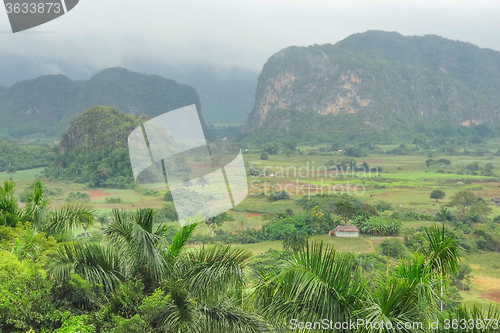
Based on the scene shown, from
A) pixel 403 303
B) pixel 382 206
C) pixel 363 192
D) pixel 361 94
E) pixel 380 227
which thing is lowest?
pixel 363 192

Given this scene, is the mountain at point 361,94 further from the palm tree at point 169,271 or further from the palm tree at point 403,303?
the palm tree at point 403,303

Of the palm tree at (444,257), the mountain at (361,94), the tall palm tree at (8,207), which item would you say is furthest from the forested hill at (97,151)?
the mountain at (361,94)

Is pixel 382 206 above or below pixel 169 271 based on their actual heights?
below

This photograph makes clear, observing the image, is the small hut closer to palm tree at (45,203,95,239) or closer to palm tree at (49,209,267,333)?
palm tree at (45,203,95,239)

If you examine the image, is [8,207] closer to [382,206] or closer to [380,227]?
[380,227]

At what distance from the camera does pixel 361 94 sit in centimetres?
8188

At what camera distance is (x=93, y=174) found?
33.5m

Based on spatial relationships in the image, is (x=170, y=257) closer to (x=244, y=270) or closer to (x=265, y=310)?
(x=244, y=270)

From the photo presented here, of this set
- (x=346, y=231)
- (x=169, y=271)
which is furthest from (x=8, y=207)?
(x=346, y=231)

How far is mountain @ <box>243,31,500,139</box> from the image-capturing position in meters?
79.4

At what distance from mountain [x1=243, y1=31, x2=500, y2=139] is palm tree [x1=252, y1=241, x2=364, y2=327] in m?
73.0

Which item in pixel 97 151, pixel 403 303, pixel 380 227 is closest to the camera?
pixel 403 303

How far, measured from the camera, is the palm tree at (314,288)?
247 cm

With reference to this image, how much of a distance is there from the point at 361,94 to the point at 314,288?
8367 centimetres
